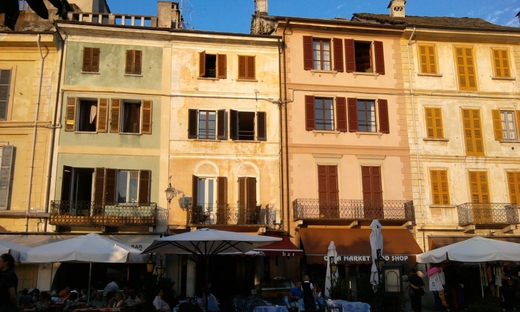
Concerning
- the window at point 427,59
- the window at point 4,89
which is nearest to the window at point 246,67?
the window at point 427,59

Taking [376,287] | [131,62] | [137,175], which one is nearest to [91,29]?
[131,62]

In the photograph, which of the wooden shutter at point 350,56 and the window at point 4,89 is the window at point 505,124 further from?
the window at point 4,89

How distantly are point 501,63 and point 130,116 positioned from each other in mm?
17427

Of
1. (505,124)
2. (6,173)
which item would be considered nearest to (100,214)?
(6,173)

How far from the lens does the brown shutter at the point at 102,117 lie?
21562 mm

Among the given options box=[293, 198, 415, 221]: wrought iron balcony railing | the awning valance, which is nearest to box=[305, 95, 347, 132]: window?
box=[293, 198, 415, 221]: wrought iron balcony railing

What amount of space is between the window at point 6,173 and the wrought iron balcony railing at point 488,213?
18.6 metres

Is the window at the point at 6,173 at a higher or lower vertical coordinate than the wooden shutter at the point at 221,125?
lower

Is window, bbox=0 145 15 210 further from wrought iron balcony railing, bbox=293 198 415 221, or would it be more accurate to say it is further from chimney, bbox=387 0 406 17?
chimney, bbox=387 0 406 17

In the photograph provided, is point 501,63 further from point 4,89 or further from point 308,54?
point 4,89

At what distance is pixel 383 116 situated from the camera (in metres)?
23.7

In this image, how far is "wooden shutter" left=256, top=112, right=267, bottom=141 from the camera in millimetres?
22438

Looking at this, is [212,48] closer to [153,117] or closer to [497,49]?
[153,117]

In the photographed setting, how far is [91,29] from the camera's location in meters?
22.2
